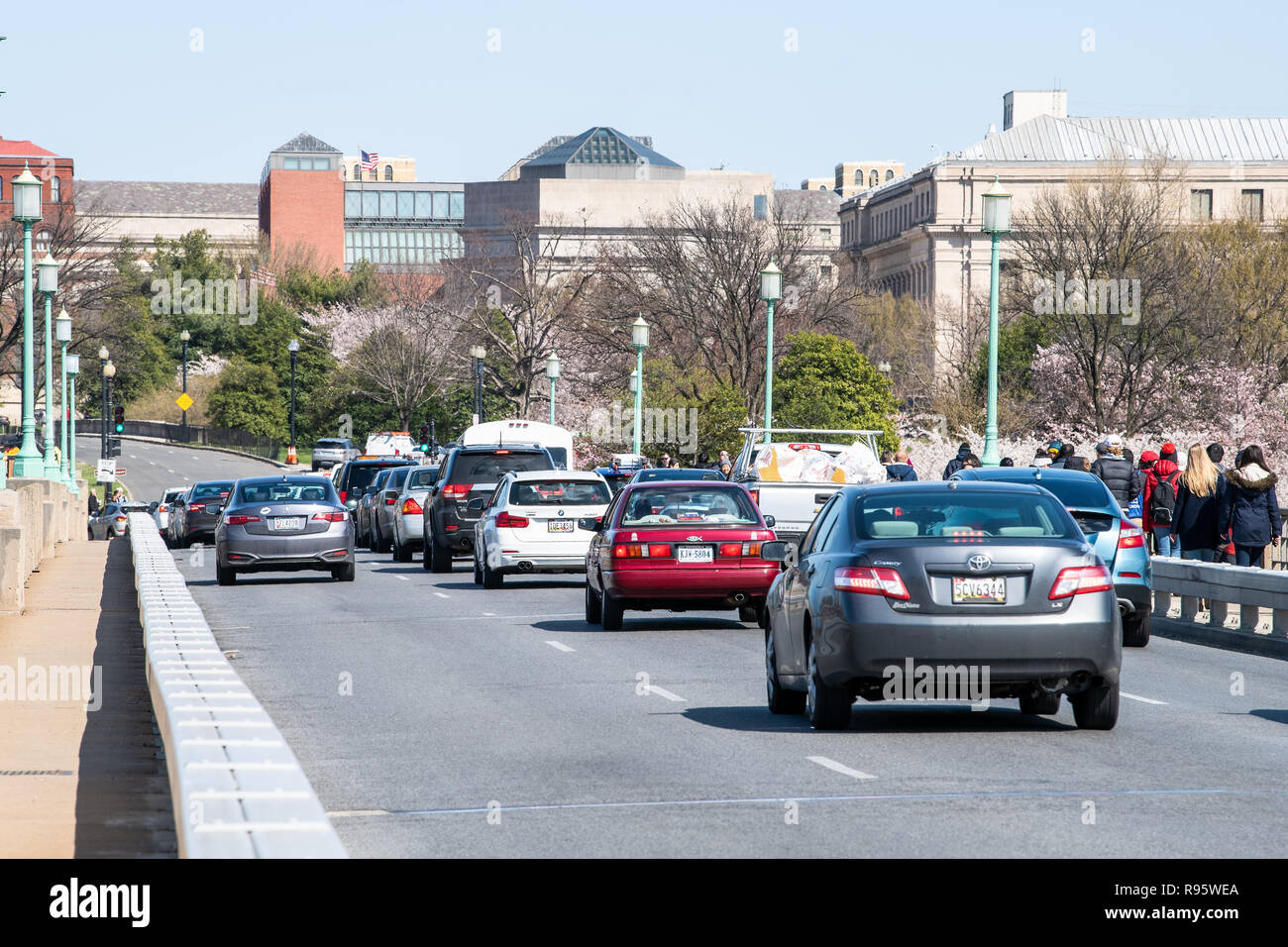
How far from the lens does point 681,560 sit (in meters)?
21.3

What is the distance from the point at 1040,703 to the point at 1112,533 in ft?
20.2

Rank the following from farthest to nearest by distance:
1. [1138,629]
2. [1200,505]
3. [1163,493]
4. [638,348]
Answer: [638,348], [1163,493], [1200,505], [1138,629]

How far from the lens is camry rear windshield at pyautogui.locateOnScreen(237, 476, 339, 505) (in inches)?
1169

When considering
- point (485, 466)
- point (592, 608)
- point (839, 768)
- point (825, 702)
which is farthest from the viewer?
point (485, 466)

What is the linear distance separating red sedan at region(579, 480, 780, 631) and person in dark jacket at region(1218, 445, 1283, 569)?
16.3 feet

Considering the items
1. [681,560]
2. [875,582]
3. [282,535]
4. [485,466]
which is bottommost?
[282,535]

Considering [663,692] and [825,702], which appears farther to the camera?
[663,692]

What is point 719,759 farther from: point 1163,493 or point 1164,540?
point 1163,493

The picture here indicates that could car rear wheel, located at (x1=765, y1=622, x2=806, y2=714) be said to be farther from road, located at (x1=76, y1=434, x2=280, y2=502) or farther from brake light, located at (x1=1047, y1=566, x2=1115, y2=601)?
road, located at (x1=76, y1=434, x2=280, y2=502)

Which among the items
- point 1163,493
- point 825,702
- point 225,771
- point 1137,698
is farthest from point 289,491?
point 225,771

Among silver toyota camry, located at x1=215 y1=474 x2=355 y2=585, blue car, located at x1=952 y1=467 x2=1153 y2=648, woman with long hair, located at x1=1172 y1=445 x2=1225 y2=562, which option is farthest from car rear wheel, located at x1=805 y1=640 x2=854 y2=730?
silver toyota camry, located at x1=215 y1=474 x2=355 y2=585

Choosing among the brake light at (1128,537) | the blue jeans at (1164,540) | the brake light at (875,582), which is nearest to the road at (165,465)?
the blue jeans at (1164,540)

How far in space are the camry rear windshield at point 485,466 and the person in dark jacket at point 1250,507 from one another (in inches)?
530
